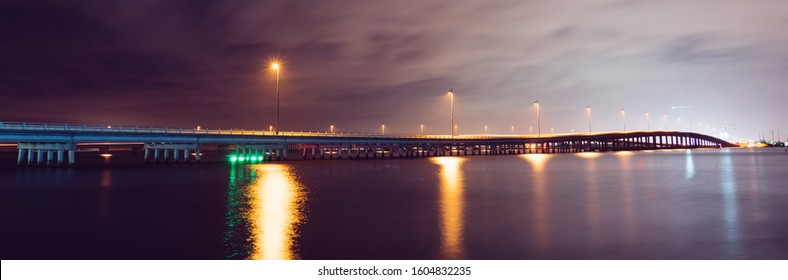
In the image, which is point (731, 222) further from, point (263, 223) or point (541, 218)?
point (263, 223)

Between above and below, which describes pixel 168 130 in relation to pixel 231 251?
above

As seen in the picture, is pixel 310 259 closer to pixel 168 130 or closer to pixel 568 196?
pixel 568 196

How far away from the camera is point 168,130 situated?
76875 millimetres

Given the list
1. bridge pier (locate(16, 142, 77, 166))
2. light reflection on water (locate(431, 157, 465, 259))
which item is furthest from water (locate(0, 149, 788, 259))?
bridge pier (locate(16, 142, 77, 166))

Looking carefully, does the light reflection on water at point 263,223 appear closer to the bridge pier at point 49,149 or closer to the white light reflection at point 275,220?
the white light reflection at point 275,220

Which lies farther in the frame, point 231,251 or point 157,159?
point 157,159

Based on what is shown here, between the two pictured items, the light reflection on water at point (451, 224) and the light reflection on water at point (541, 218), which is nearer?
the light reflection on water at point (451, 224)

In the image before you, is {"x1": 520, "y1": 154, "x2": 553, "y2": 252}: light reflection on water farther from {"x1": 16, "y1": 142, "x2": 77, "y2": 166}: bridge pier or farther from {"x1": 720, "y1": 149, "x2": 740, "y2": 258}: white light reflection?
{"x1": 16, "y1": 142, "x2": 77, "y2": 166}: bridge pier

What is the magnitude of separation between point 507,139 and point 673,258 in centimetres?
15104

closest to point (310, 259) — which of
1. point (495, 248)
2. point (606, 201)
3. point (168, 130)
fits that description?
point (495, 248)

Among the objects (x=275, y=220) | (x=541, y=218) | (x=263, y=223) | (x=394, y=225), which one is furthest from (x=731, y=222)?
(x=263, y=223)

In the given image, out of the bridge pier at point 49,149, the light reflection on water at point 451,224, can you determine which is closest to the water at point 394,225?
the light reflection on water at point 451,224
